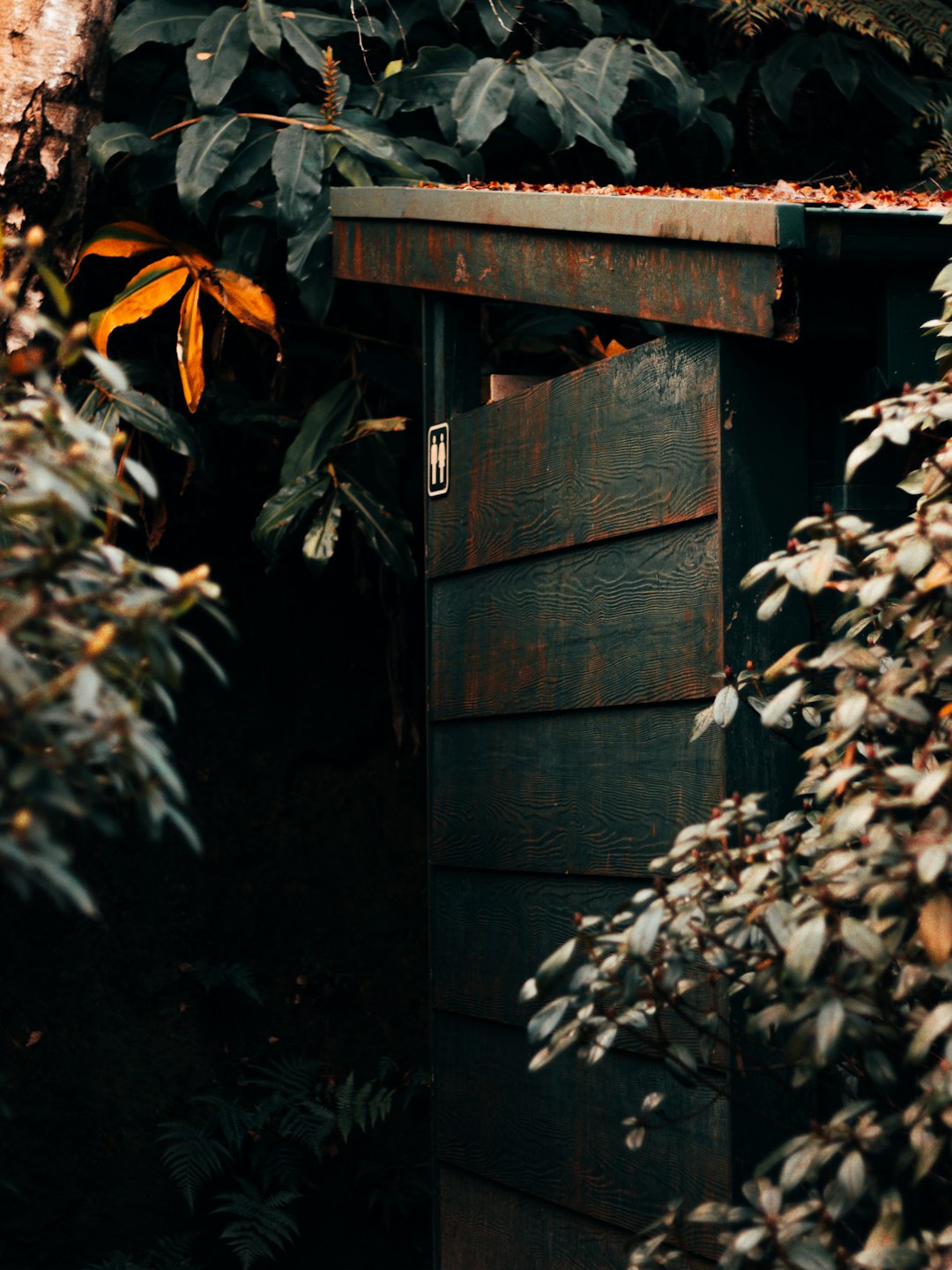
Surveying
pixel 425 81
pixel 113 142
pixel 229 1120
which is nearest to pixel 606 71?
pixel 425 81

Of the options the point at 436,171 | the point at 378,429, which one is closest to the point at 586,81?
the point at 436,171

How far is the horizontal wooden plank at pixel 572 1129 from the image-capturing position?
7.70 feet

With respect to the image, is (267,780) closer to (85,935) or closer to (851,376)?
(85,935)

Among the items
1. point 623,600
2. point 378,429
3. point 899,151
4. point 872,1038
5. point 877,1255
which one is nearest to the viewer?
point 877,1255

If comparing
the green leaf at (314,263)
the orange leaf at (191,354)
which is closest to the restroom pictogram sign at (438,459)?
the green leaf at (314,263)

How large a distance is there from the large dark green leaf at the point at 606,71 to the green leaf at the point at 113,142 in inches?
53.1

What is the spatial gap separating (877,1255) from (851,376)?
1.42m

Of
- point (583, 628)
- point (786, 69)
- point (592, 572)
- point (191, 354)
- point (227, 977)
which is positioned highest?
point (786, 69)

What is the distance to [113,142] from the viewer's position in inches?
165

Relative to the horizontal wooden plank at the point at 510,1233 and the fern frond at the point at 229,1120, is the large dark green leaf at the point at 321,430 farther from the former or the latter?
the horizontal wooden plank at the point at 510,1233

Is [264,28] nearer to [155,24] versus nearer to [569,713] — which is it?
[155,24]

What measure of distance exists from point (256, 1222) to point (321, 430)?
2380 millimetres

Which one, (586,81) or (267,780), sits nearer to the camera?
(586,81)

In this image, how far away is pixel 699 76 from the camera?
5.14 metres
